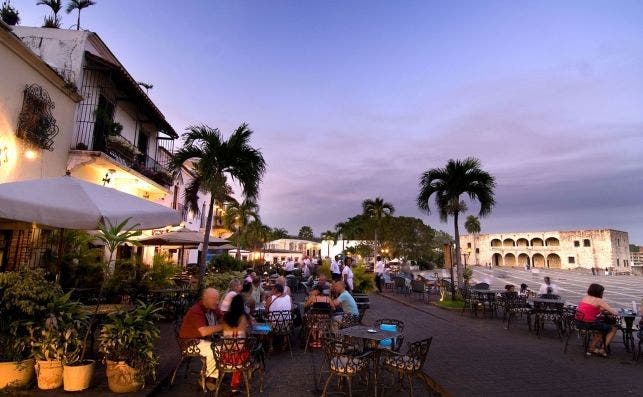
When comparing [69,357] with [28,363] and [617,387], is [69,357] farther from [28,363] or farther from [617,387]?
[617,387]

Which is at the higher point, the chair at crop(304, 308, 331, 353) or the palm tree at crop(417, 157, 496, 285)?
the palm tree at crop(417, 157, 496, 285)

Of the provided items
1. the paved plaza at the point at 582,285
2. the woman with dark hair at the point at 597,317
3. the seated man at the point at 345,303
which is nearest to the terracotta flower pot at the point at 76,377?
the seated man at the point at 345,303

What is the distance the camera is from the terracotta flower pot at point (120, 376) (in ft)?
15.0

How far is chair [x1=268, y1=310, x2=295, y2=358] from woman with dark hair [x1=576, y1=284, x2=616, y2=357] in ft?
19.8

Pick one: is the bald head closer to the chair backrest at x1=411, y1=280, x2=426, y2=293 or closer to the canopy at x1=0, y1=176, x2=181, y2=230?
A: the canopy at x1=0, y1=176, x2=181, y2=230

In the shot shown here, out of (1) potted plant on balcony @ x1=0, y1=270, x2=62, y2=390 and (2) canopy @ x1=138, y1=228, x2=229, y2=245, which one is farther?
(2) canopy @ x1=138, y1=228, x2=229, y2=245

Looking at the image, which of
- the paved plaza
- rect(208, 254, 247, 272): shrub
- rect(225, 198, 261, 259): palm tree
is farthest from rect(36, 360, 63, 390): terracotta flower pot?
rect(225, 198, 261, 259): palm tree

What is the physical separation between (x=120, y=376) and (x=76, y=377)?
0.52m

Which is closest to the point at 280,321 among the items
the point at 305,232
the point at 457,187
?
the point at 457,187

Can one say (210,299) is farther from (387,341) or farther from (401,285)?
(401,285)

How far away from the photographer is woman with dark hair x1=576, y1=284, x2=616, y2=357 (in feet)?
24.3

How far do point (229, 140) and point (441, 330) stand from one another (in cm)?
771

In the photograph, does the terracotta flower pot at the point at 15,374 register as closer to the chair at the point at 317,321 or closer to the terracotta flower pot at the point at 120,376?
the terracotta flower pot at the point at 120,376

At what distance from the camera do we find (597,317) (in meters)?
7.66
